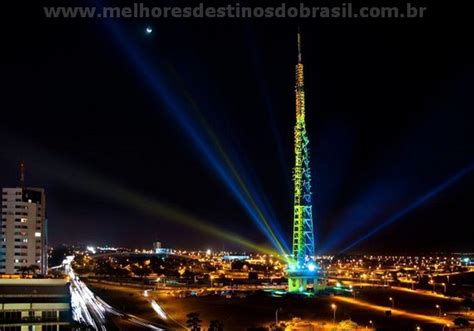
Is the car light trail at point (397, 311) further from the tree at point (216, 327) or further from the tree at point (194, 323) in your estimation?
the tree at point (194, 323)

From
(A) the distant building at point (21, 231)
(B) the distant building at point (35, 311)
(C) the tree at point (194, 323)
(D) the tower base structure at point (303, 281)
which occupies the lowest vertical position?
(C) the tree at point (194, 323)

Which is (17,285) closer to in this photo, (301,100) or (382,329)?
(382,329)

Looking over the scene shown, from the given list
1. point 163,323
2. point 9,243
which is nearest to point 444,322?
point 163,323

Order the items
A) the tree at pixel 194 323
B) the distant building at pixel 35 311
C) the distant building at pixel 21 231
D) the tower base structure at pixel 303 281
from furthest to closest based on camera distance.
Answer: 1. the distant building at pixel 21 231
2. the tower base structure at pixel 303 281
3. the tree at pixel 194 323
4. the distant building at pixel 35 311

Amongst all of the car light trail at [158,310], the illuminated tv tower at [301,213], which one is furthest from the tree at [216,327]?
the illuminated tv tower at [301,213]

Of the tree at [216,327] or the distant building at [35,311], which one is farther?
the tree at [216,327]

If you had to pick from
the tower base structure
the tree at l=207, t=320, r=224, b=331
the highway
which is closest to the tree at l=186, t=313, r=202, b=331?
the tree at l=207, t=320, r=224, b=331
